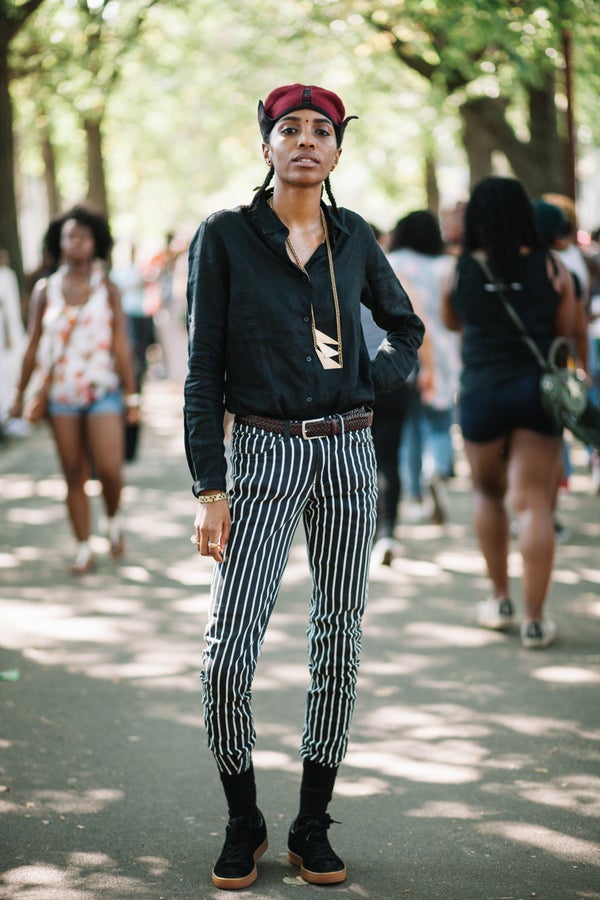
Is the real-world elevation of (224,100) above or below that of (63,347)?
above

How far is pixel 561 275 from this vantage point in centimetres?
642

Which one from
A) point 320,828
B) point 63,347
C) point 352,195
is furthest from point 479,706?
point 352,195

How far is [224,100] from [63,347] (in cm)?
2064

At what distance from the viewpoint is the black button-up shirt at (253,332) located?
12.2ft

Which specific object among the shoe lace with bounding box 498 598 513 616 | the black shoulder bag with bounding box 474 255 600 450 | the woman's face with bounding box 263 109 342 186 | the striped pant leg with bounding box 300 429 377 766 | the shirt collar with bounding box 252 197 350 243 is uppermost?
the woman's face with bounding box 263 109 342 186

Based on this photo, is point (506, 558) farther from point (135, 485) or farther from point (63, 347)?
point (135, 485)

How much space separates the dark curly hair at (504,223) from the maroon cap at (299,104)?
2548 mm

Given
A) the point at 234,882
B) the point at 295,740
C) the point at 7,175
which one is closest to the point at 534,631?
the point at 295,740

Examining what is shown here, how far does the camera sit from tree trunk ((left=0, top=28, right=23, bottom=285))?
16.2 meters

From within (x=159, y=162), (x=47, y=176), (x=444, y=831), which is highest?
(x=159, y=162)

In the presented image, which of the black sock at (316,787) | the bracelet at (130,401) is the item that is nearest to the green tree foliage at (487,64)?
the bracelet at (130,401)

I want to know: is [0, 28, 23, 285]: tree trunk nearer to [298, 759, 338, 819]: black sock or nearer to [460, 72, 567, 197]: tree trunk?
[460, 72, 567, 197]: tree trunk

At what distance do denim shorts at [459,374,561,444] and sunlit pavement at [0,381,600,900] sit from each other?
3.37 feet

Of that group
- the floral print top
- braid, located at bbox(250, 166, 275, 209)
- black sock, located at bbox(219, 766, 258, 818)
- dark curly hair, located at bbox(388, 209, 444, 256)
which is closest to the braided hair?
braid, located at bbox(250, 166, 275, 209)
